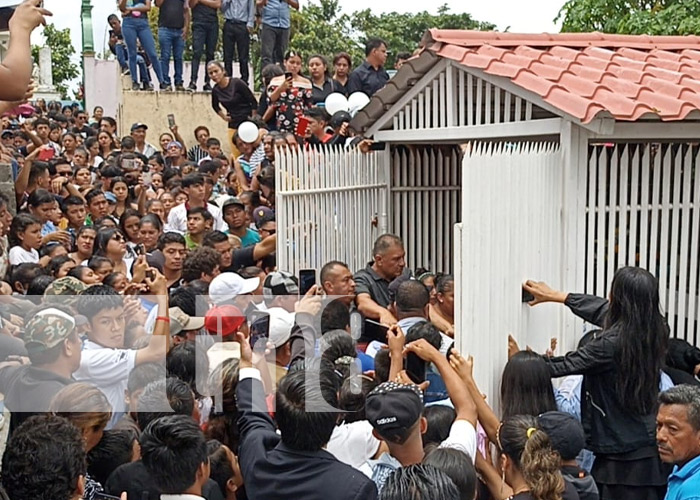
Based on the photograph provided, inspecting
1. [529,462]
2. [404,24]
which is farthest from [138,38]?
[404,24]

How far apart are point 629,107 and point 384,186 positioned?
11.2 ft

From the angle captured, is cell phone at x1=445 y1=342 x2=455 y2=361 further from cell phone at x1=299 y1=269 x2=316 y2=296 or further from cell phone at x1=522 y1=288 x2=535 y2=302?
cell phone at x1=299 y1=269 x2=316 y2=296

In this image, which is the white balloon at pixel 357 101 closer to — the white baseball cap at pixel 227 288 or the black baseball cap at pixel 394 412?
the white baseball cap at pixel 227 288

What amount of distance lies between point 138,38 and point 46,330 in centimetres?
1190

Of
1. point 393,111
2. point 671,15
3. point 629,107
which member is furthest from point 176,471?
point 671,15

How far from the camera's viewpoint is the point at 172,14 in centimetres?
1438

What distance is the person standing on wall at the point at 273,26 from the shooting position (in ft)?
46.2

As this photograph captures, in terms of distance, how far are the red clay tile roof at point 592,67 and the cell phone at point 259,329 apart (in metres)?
2.42

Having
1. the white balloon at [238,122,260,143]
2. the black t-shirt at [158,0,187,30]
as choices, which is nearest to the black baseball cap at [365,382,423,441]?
the white balloon at [238,122,260,143]

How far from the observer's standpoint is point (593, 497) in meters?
3.84

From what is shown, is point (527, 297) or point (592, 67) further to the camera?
point (592, 67)

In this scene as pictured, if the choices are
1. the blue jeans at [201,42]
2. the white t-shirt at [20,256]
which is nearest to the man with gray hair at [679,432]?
the white t-shirt at [20,256]

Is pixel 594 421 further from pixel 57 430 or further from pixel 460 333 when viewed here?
pixel 57 430

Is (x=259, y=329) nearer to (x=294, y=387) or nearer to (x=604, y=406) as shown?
(x=294, y=387)
